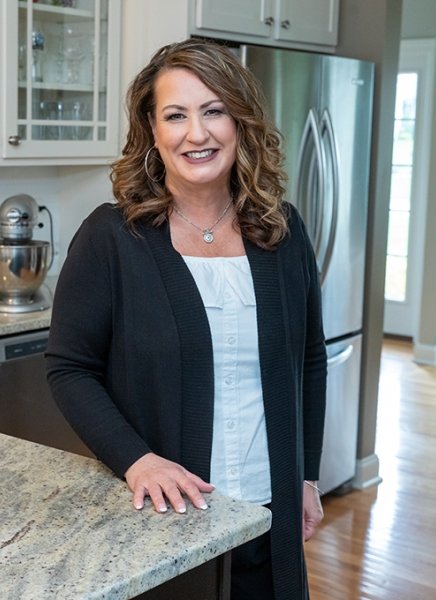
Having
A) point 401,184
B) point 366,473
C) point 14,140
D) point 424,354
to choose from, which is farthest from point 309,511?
point 401,184

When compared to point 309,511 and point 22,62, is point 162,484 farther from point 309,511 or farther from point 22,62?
point 22,62

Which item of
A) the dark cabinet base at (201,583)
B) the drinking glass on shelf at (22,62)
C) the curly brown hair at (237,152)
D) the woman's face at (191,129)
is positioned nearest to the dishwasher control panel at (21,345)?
the drinking glass on shelf at (22,62)

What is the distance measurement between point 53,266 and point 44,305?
636 millimetres

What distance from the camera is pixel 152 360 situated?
59.3 inches

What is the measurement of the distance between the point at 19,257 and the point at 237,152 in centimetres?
170

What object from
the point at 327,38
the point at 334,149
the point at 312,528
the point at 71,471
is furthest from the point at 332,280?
the point at 71,471

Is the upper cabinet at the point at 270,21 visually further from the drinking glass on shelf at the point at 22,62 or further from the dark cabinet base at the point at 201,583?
the dark cabinet base at the point at 201,583

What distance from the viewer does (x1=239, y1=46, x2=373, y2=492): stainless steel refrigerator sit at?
347 centimetres

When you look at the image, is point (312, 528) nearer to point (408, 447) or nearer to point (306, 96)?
point (306, 96)

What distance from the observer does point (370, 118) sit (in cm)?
387

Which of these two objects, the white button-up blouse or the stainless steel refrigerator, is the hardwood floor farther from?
the white button-up blouse

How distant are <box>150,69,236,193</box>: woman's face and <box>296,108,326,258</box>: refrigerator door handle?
200 cm

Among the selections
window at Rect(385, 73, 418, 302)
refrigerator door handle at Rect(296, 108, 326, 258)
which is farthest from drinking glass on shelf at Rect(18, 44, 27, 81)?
window at Rect(385, 73, 418, 302)

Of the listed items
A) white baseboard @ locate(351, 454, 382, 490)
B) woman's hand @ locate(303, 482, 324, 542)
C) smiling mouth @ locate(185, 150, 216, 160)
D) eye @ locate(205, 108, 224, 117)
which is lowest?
white baseboard @ locate(351, 454, 382, 490)
